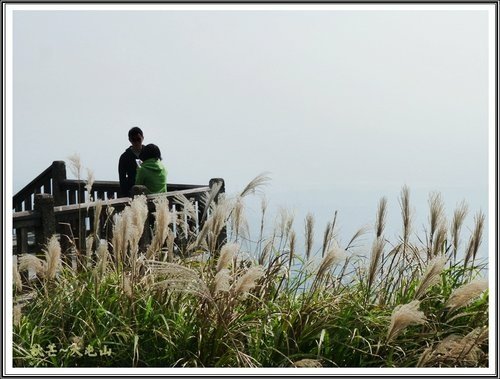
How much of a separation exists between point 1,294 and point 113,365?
0.87 meters

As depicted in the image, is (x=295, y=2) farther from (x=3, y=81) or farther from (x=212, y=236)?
(x=3, y=81)

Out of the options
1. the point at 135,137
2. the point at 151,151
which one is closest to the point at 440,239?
the point at 151,151

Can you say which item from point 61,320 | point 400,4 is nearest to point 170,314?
point 61,320

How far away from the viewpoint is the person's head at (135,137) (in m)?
9.35

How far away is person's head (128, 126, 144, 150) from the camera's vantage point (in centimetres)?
935

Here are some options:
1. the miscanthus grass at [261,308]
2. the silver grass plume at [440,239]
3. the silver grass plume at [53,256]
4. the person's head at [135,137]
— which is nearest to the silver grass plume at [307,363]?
the miscanthus grass at [261,308]

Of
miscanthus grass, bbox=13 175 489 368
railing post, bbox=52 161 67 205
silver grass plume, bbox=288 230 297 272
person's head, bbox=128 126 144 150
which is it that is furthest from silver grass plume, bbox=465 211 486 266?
railing post, bbox=52 161 67 205

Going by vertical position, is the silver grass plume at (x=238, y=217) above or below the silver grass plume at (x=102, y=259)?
above

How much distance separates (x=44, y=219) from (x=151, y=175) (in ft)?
6.66

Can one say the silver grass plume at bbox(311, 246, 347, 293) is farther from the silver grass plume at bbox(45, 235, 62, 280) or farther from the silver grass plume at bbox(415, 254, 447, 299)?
the silver grass plume at bbox(45, 235, 62, 280)

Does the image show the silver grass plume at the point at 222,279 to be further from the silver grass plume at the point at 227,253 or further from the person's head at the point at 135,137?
the person's head at the point at 135,137

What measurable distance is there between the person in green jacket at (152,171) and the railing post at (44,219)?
6.09ft

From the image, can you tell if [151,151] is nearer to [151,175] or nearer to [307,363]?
[151,175]

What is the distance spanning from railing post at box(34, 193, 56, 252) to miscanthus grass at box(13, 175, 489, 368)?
199 centimetres
